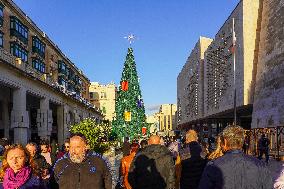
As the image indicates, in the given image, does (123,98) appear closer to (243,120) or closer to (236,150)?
(243,120)

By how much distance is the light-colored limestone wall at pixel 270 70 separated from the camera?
43375mm

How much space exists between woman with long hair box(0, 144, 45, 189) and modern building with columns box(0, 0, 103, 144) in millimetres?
24662

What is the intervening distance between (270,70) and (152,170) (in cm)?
4127

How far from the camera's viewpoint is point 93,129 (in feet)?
89.6

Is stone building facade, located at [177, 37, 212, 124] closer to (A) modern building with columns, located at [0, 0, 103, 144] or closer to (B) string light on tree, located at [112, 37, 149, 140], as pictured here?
(A) modern building with columns, located at [0, 0, 103, 144]

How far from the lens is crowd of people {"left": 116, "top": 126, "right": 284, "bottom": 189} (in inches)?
169

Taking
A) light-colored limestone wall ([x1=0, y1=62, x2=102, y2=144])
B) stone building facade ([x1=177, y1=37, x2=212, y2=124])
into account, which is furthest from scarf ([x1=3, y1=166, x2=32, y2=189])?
stone building facade ([x1=177, y1=37, x2=212, y2=124])

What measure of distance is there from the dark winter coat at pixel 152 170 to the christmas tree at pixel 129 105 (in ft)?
152

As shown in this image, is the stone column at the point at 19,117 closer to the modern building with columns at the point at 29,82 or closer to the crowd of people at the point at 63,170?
the modern building with columns at the point at 29,82

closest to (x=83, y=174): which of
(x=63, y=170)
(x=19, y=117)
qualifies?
(x=63, y=170)

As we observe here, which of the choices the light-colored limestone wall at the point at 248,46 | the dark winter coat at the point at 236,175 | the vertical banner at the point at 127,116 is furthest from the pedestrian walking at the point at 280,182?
the light-colored limestone wall at the point at 248,46

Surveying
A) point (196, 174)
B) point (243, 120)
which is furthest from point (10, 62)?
point (243, 120)

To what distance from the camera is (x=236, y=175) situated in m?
4.30

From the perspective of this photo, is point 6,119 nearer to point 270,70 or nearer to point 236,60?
point 270,70
